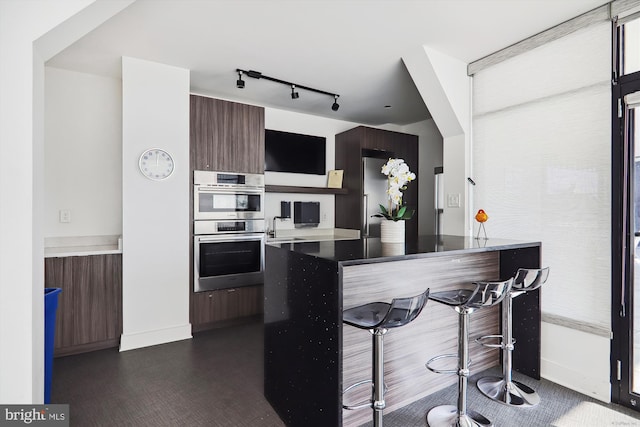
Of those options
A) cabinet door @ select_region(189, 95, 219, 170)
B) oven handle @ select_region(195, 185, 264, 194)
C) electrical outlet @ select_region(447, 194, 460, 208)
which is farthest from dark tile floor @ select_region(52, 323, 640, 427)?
cabinet door @ select_region(189, 95, 219, 170)

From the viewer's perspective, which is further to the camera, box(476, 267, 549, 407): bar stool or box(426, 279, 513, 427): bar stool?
box(476, 267, 549, 407): bar stool

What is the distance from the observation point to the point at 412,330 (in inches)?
85.6

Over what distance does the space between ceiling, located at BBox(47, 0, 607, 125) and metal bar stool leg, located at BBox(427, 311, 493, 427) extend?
2.12 m

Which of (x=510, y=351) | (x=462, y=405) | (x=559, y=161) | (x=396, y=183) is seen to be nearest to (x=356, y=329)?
(x=462, y=405)

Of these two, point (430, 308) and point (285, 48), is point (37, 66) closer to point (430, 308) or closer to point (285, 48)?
point (285, 48)

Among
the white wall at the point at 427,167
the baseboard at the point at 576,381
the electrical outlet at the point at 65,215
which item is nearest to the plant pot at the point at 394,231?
the baseboard at the point at 576,381

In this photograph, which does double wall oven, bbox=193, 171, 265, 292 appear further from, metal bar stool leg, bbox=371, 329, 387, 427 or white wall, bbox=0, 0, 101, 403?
metal bar stool leg, bbox=371, 329, 387, 427

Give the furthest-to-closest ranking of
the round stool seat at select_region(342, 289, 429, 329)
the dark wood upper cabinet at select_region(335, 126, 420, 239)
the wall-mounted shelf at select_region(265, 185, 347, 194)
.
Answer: the dark wood upper cabinet at select_region(335, 126, 420, 239) → the wall-mounted shelf at select_region(265, 185, 347, 194) → the round stool seat at select_region(342, 289, 429, 329)

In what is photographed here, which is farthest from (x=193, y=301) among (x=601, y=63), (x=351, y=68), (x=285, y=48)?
(x=601, y=63)

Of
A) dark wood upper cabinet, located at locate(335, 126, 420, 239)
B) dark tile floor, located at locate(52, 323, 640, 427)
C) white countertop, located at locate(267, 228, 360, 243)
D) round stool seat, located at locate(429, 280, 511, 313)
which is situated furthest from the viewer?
dark wood upper cabinet, located at locate(335, 126, 420, 239)

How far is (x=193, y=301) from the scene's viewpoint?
11.2ft

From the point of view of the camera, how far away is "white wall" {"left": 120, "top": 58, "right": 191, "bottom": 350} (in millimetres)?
2990

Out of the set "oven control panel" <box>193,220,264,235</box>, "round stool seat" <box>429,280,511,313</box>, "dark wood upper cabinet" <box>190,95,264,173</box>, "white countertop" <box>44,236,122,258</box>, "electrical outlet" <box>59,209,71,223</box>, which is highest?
"dark wood upper cabinet" <box>190,95,264,173</box>

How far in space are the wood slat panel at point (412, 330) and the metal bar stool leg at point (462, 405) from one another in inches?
10.0
